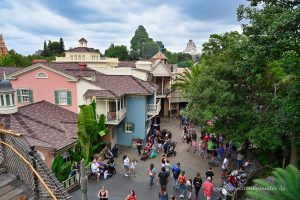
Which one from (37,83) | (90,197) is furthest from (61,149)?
(37,83)

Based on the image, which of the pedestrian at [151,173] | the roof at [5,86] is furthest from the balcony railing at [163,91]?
the roof at [5,86]

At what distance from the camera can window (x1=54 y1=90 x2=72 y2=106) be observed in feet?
74.5

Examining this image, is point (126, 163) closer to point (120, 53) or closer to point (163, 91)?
point (163, 91)

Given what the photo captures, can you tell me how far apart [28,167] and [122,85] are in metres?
19.4

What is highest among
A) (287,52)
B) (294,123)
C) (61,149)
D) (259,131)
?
(287,52)

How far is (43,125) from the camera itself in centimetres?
1825

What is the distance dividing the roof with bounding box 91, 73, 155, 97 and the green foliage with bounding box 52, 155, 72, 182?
845 centimetres

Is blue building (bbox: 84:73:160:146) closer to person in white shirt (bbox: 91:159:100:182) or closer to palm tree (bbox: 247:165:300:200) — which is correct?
person in white shirt (bbox: 91:159:100:182)

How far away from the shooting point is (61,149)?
1639 centimetres

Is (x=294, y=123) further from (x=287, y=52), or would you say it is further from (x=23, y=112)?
(x=23, y=112)

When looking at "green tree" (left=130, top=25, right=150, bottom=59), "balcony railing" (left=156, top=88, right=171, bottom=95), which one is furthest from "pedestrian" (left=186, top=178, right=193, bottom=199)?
"green tree" (left=130, top=25, right=150, bottom=59)

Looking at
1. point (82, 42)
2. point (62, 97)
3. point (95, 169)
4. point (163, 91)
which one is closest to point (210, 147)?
point (95, 169)

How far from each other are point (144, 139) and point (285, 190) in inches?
641

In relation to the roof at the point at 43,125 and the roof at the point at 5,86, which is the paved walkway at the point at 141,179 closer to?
the roof at the point at 43,125
